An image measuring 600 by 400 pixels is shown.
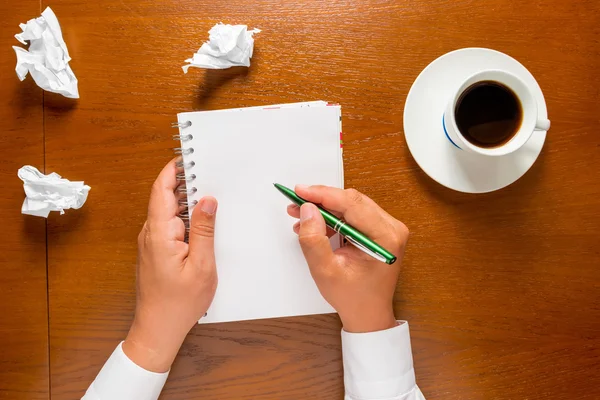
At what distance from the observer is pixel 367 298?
693 mm

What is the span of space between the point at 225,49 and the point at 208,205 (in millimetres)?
227

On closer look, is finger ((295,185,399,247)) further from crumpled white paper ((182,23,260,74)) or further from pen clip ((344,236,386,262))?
crumpled white paper ((182,23,260,74))

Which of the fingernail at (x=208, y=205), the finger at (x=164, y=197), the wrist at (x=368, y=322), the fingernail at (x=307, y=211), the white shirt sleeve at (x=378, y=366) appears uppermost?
the finger at (x=164, y=197)

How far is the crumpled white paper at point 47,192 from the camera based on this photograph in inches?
28.6

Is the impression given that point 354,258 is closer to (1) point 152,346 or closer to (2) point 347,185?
(2) point 347,185

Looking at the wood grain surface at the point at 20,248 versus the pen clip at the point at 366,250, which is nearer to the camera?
the pen clip at the point at 366,250

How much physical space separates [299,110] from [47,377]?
0.57 meters

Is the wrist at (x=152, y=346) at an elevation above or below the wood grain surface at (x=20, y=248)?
below

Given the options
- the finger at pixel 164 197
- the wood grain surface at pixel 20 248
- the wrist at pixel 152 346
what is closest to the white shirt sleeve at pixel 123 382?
the wrist at pixel 152 346

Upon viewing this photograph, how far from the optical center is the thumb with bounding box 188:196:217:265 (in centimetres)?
69

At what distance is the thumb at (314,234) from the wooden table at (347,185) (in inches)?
4.7

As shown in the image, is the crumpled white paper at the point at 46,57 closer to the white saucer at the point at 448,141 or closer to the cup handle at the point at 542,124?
the white saucer at the point at 448,141

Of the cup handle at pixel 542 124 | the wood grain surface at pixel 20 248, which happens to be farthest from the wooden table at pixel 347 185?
the cup handle at pixel 542 124

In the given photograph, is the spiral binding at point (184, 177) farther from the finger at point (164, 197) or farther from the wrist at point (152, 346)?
the wrist at point (152, 346)
